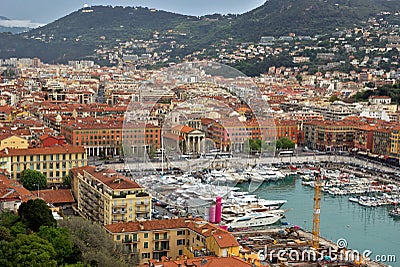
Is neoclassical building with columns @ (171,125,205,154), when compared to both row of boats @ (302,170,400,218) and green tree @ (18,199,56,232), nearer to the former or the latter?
row of boats @ (302,170,400,218)

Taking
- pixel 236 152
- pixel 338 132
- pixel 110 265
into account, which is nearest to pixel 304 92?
pixel 338 132

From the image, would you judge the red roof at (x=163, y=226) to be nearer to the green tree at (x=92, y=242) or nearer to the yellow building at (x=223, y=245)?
the yellow building at (x=223, y=245)

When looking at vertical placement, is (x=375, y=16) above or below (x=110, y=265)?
above

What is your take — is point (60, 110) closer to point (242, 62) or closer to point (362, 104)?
point (362, 104)

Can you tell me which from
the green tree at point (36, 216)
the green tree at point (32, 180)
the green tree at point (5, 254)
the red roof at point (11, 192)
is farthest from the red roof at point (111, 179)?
the green tree at point (5, 254)

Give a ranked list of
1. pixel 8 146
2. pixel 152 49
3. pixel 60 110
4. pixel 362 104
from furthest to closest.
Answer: pixel 152 49 < pixel 362 104 < pixel 60 110 < pixel 8 146
